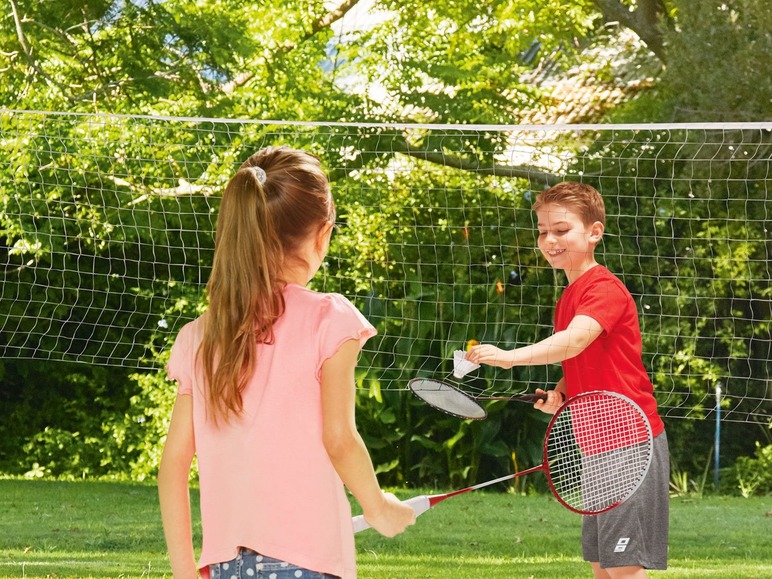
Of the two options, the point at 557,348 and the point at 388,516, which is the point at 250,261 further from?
the point at 557,348

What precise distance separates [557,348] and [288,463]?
1.72 m

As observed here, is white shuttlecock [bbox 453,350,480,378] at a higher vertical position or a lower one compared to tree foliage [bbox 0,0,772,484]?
lower

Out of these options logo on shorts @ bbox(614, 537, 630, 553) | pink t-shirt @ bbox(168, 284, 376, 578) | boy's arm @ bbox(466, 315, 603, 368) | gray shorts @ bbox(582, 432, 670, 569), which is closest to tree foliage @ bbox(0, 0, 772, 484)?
boy's arm @ bbox(466, 315, 603, 368)

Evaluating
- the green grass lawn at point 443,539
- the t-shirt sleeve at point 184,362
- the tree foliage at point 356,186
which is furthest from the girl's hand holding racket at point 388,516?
the tree foliage at point 356,186

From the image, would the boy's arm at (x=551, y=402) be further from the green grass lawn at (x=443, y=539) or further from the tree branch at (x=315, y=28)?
the tree branch at (x=315, y=28)

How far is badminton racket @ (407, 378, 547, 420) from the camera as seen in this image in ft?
12.1

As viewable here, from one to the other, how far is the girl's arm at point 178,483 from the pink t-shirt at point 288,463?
0.35 ft

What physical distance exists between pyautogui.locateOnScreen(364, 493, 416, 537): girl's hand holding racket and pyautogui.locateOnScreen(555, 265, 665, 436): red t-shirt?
1.59 meters

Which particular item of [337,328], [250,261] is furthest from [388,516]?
[250,261]

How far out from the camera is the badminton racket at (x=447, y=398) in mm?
3676

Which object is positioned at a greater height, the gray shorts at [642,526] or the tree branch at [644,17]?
the tree branch at [644,17]

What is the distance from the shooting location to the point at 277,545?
1.92 m

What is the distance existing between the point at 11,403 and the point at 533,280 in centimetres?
508

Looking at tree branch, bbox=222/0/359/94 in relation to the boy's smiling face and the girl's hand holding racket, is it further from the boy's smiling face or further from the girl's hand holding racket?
the girl's hand holding racket
